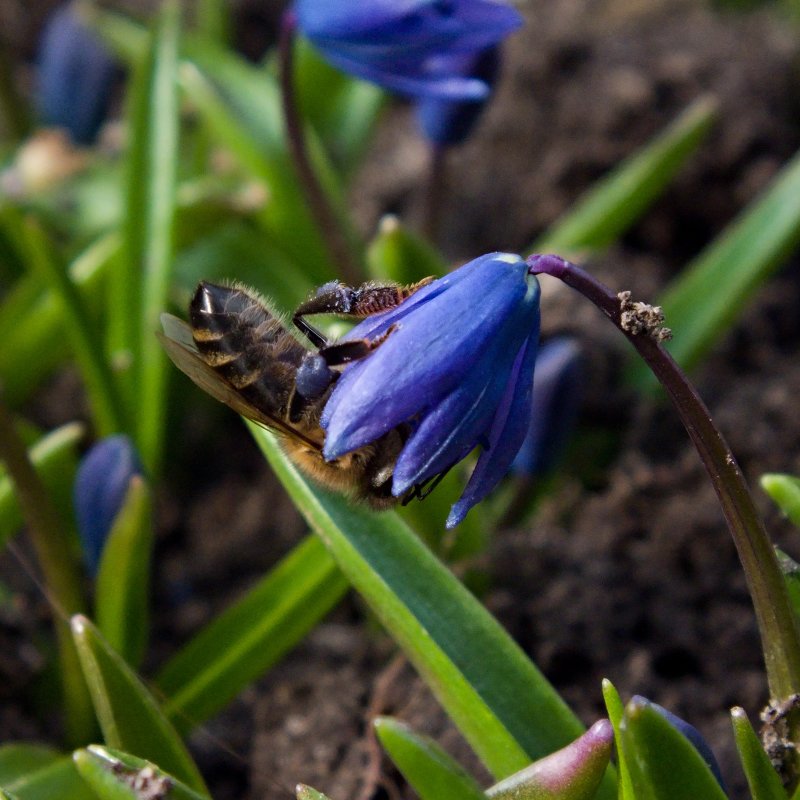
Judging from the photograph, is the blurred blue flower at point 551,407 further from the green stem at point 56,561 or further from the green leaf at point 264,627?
the green stem at point 56,561

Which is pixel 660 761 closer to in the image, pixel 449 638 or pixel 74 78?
pixel 449 638

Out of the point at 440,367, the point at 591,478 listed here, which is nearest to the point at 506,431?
the point at 440,367

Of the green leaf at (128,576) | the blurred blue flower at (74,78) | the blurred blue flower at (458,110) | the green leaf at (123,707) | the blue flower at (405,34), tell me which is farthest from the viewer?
the blurred blue flower at (74,78)

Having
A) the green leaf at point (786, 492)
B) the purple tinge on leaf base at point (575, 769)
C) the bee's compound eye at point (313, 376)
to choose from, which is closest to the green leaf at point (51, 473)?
the bee's compound eye at point (313, 376)

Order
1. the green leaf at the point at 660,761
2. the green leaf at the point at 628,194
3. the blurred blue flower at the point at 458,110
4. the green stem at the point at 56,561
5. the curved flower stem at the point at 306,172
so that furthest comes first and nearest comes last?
1. the green leaf at the point at 628,194
2. the blurred blue flower at the point at 458,110
3. the curved flower stem at the point at 306,172
4. the green stem at the point at 56,561
5. the green leaf at the point at 660,761

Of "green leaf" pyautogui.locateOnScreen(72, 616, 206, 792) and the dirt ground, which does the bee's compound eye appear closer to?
"green leaf" pyautogui.locateOnScreen(72, 616, 206, 792)

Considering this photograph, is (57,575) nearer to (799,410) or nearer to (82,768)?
(82,768)
